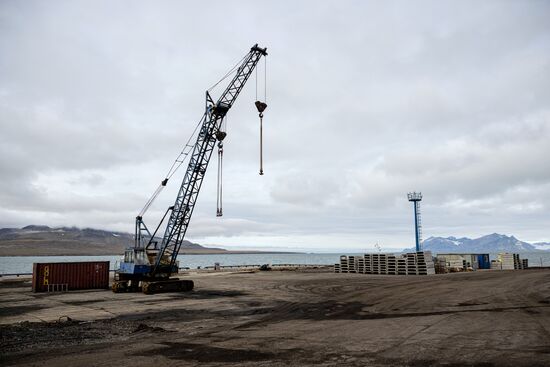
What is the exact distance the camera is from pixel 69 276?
3556cm

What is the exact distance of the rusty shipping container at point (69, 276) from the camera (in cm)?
3406

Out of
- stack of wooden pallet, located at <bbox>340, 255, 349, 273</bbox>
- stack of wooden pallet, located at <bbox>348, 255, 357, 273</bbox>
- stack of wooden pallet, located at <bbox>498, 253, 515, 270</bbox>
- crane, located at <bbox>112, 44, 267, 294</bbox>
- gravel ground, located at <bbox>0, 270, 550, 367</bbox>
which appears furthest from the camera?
stack of wooden pallet, located at <bbox>498, 253, 515, 270</bbox>

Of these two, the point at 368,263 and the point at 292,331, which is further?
the point at 368,263

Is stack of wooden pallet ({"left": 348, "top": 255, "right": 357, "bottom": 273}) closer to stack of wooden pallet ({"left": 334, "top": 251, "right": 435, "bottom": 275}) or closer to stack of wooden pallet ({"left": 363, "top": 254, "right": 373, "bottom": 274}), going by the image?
stack of wooden pallet ({"left": 334, "top": 251, "right": 435, "bottom": 275})

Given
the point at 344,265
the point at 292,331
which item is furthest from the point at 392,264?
the point at 292,331

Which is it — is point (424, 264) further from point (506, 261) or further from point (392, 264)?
point (506, 261)

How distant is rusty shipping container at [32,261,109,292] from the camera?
1341 inches

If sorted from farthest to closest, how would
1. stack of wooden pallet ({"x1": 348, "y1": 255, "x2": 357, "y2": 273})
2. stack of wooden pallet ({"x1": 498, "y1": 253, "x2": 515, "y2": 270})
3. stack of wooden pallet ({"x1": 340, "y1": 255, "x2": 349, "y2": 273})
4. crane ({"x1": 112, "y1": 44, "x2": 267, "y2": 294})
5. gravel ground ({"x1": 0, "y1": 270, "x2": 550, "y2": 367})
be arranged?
stack of wooden pallet ({"x1": 498, "y1": 253, "x2": 515, "y2": 270}), stack of wooden pallet ({"x1": 340, "y1": 255, "x2": 349, "y2": 273}), stack of wooden pallet ({"x1": 348, "y1": 255, "x2": 357, "y2": 273}), crane ({"x1": 112, "y1": 44, "x2": 267, "y2": 294}), gravel ground ({"x1": 0, "y1": 270, "x2": 550, "y2": 367})

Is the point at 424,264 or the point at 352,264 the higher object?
the point at 424,264

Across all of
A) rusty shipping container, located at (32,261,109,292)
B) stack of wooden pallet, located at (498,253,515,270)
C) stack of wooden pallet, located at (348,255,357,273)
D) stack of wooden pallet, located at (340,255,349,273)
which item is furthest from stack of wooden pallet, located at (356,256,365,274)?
rusty shipping container, located at (32,261,109,292)

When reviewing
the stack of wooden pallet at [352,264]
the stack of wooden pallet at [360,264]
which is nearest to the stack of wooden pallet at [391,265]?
the stack of wooden pallet at [360,264]

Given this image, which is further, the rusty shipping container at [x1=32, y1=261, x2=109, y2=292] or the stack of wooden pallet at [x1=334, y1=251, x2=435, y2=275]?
the stack of wooden pallet at [x1=334, y1=251, x2=435, y2=275]

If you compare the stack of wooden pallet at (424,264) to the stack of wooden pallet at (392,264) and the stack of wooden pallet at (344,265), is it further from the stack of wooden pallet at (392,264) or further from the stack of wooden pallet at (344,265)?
the stack of wooden pallet at (344,265)

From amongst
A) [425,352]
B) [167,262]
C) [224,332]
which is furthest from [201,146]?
[425,352]
